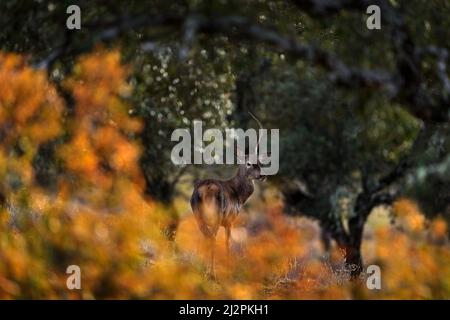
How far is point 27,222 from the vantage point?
13008 millimetres

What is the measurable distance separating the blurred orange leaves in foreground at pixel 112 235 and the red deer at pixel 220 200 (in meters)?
0.18

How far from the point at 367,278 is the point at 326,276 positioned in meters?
0.57

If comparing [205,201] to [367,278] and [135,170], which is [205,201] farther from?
[367,278]

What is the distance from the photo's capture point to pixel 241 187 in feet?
40.8

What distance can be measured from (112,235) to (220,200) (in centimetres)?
149

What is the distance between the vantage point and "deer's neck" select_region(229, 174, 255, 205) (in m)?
A: 12.4

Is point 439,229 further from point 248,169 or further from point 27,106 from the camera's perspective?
point 27,106

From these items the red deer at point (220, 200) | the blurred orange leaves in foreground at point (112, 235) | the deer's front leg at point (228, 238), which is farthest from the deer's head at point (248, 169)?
the blurred orange leaves in foreground at point (112, 235)

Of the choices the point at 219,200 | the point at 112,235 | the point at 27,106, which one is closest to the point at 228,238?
the point at 219,200

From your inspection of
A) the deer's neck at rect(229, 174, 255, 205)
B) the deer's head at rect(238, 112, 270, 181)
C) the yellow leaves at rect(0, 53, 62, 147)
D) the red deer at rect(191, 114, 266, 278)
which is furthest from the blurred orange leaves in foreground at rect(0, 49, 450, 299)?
the deer's head at rect(238, 112, 270, 181)

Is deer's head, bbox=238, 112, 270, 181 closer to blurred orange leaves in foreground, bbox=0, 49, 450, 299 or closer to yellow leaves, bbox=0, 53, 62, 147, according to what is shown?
blurred orange leaves in foreground, bbox=0, 49, 450, 299

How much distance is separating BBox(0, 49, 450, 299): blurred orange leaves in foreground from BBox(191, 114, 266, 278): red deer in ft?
0.58

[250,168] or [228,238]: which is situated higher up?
[250,168]
